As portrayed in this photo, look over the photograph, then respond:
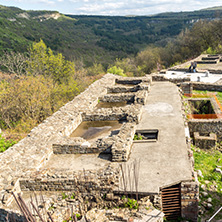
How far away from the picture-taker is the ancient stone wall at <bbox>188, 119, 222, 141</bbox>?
43.0 feet

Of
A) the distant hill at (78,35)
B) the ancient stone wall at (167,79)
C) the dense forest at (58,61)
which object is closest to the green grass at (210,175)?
→ the ancient stone wall at (167,79)

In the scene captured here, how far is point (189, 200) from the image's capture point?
24.4 feet

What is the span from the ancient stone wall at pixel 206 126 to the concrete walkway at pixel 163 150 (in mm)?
1267

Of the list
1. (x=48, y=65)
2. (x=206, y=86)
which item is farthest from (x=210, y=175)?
(x=48, y=65)

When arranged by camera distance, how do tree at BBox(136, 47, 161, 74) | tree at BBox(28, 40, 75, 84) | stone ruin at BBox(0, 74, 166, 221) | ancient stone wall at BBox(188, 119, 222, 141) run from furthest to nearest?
1. tree at BBox(136, 47, 161, 74)
2. tree at BBox(28, 40, 75, 84)
3. ancient stone wall at BBox(188, 119, 222, 141)
4. stone ruin at BBox(0, 74, 166, 221)

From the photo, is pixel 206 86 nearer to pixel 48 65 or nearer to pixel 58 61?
pixel 58 61

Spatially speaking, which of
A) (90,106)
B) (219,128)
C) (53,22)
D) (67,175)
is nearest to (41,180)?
(67,175)

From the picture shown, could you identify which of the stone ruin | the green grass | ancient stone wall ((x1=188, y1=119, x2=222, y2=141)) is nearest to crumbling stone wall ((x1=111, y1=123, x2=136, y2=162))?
the stone ruin

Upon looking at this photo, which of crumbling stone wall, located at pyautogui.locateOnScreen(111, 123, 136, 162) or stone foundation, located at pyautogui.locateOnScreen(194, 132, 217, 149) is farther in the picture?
stone foundation, located at pyautogui.locateOnScreen(194, 132, 217, 149)

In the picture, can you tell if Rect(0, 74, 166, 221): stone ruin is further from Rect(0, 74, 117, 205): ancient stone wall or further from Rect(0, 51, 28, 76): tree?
Rect(0, 51, 28, 76): tree

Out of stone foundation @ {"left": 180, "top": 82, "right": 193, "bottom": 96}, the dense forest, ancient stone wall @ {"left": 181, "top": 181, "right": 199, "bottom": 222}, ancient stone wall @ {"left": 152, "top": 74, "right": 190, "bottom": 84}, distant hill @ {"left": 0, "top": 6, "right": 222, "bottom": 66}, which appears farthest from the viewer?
distant hill @ {"left": 0, "top": 6, "right": 222, "bottom": 66}

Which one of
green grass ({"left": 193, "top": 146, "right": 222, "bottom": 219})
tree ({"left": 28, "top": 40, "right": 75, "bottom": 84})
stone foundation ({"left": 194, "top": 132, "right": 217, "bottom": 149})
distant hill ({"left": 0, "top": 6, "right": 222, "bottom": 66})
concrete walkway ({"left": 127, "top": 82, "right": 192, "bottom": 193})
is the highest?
distant hill ({"left": 0, "top": 6, "right": 222, "bottom": 66})

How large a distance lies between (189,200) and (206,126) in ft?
22.5

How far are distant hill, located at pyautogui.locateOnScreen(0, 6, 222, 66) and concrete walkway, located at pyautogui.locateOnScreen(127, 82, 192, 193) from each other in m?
35.3
